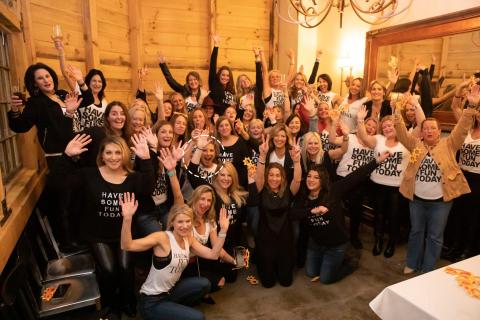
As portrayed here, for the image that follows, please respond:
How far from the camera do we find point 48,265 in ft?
8.76

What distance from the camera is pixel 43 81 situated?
8.84 ft

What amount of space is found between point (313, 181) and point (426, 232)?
4.20ft

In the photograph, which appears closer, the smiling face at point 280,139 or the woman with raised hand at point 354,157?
the smiling face at point 280,139

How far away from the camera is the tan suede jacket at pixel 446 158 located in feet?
9.53

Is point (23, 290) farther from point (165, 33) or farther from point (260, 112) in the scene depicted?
point (165, 33)

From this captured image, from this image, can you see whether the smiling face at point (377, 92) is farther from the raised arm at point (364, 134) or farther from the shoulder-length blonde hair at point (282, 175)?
the shoulder-length blonde hair at point (282, 175)

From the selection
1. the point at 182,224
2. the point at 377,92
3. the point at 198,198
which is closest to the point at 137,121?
the point at 198,198

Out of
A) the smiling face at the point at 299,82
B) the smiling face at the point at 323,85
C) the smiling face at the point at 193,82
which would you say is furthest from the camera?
the smiling face at the point at 323,85

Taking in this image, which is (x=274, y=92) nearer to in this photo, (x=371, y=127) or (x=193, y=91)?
(x=193, y=91)

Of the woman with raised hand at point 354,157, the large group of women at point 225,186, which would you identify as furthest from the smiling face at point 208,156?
the woman with raised hand at point 354,157

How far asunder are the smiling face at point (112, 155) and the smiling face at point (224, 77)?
2212mm

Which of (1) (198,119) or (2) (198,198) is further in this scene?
(1) (198,119)

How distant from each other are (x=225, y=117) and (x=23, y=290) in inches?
85.2

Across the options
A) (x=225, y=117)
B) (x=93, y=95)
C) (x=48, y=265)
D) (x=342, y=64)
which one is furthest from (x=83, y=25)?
(x=342, y=64)
